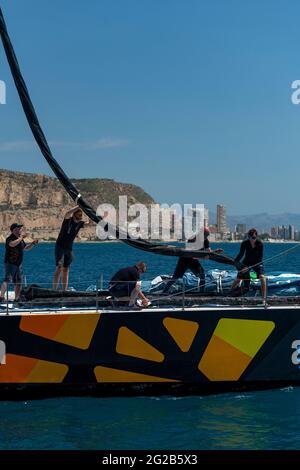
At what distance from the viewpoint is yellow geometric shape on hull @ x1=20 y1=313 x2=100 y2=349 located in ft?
35.8

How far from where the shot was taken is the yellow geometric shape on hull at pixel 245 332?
36.8ft

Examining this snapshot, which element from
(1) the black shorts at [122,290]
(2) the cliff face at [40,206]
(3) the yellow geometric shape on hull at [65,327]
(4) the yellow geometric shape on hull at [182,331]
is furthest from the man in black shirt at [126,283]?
(2) the cliff face at [40,206]

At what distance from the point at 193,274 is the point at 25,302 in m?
3.39

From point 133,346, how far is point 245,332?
1750mm

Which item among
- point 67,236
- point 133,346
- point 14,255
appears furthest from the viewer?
point 67,236

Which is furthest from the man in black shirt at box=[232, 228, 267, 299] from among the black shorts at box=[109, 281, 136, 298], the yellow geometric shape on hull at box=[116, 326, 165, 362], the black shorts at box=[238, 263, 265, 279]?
the yellow geometric shape on hull at box=[116, 326, 165, 362]

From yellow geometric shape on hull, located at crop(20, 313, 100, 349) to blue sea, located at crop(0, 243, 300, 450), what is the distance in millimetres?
915

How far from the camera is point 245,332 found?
37.1ft

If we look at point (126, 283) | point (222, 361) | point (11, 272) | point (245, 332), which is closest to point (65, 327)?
point (126, 283)

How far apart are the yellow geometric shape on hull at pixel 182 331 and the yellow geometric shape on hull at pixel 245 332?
0.36 m

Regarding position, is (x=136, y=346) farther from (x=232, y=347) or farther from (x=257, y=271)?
(x=257, y=271)

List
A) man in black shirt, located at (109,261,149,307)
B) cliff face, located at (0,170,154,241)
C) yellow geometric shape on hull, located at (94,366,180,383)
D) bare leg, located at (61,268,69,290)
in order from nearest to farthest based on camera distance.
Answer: yellow geometric shape on hull, located at (94,366,180,383) → man in black shirt, located at (109,261,149,307) → bare leg, located at (61,268,69,290) → cliff face, located at (0,170,154,241)

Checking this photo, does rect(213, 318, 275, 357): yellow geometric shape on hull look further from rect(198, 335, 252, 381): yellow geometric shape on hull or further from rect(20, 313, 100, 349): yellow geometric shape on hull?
rect(20, 313, 100, 349): yellow geometric shape on hull
